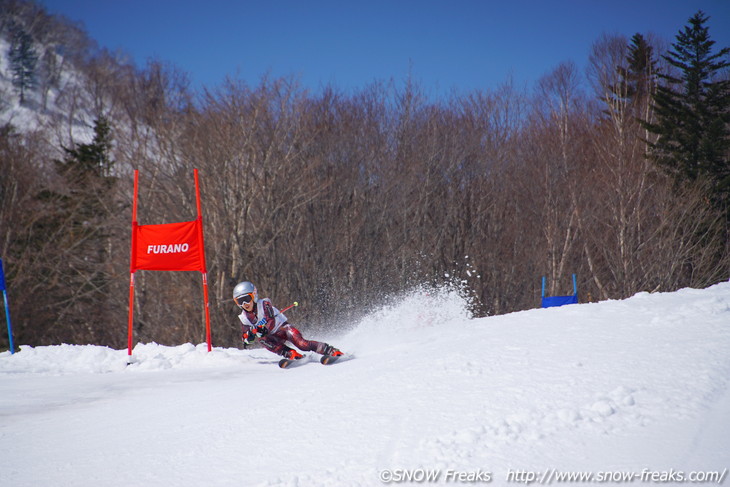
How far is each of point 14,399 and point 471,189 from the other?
24.5 m

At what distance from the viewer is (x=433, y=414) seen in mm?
4566

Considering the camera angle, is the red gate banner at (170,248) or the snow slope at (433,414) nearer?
the snow slope at (433,414)

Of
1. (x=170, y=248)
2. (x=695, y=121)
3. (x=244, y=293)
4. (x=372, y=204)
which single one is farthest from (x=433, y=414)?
(x=695, y=121)

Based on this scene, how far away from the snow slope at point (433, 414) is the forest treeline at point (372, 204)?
12683mm

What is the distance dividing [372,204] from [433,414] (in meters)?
20.6

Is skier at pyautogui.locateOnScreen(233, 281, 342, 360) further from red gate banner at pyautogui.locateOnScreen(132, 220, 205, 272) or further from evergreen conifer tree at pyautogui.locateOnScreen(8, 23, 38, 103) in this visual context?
evergreen conifer tree at pyautogui.locateOnScreen(8, 23, 38, 103)

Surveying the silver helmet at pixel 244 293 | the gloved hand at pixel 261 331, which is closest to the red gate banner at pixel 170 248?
the silver helmet at pixel 244 293

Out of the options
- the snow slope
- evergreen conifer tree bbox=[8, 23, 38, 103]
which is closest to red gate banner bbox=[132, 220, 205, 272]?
the snow slope

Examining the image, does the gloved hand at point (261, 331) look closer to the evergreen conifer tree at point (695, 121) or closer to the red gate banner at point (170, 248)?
the red gate banner at point (170, 248)

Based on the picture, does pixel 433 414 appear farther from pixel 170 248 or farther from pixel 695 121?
pixel 695 121

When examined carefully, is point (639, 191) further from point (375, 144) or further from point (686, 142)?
point (375, 144)

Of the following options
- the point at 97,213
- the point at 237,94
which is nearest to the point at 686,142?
the point at 237,94

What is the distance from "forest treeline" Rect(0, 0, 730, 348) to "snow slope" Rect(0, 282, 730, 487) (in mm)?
12683

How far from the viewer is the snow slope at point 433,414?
3.79 metres
